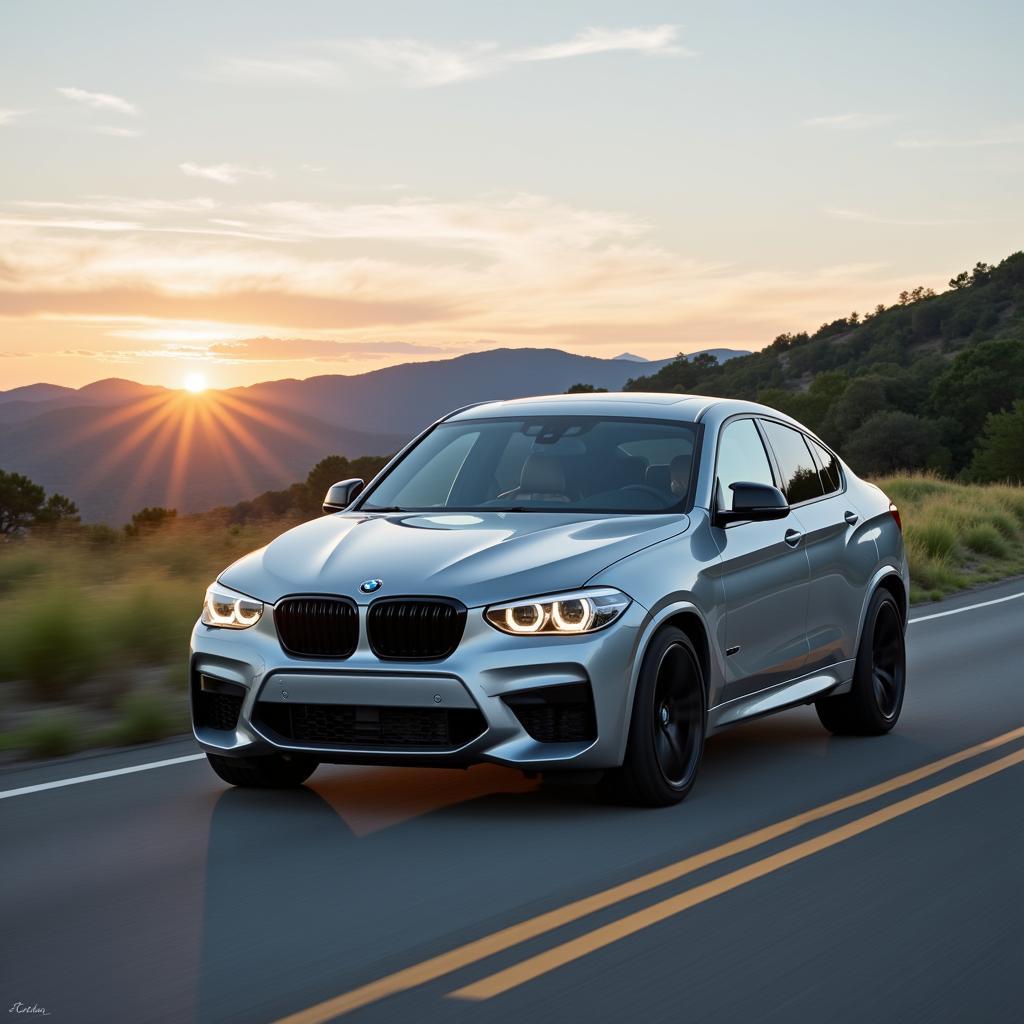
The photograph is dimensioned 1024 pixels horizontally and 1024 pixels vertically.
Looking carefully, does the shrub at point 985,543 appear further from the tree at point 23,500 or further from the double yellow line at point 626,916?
the tree at point 23,500

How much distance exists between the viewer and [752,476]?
8805 mm

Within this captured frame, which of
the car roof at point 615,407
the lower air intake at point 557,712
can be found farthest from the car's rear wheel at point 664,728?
the car roof at point 615,407

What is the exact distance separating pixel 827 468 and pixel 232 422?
7832 centimetres

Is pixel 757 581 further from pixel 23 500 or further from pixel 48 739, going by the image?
pixel 23 500

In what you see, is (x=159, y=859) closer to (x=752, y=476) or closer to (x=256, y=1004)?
(x=256, y=1004)

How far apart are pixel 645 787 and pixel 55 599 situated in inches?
222

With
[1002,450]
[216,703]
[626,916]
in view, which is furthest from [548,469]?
[1002,450]

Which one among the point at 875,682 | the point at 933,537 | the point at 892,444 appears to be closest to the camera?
the point at 875,682

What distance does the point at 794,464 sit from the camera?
939cm

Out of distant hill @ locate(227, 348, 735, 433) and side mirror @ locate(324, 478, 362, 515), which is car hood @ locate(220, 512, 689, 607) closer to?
side mirror @ locate(324, 478, 362, 515)

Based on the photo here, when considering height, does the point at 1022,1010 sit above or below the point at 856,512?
below

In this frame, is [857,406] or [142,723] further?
[857,406]

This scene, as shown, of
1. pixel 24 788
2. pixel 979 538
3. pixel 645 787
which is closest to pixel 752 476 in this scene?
pixel 645 787

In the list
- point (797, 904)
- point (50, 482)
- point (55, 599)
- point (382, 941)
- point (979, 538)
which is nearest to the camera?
point (382, 941)
